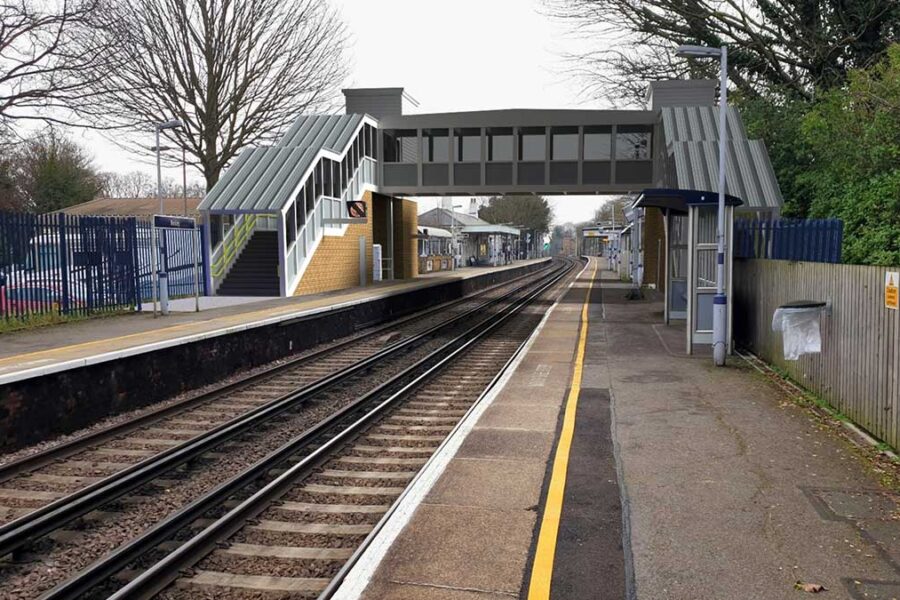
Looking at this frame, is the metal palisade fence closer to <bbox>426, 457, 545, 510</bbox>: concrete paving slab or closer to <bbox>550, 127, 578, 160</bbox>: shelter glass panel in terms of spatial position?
<bbox>426, 457, 545, 510</bbox>: concrete paving slab

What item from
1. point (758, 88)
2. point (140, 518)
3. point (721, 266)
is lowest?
point (140, 518)

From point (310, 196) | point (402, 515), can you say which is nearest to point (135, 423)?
point (402, 515)

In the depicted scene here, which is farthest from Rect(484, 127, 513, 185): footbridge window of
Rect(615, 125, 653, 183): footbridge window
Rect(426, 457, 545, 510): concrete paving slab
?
Rect(426, 457, 545, 510): concrete paving slab

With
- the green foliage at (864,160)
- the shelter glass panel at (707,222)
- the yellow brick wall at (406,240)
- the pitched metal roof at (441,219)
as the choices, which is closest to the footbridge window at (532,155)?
the yellow brick wall at (406,240)

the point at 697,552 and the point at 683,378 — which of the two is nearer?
the point at 697,552

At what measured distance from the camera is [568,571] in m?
4.07

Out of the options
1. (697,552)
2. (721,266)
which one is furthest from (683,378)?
(697,552)

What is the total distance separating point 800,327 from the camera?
8.29 m

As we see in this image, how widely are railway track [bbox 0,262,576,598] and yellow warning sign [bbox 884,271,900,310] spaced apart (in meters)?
4.88

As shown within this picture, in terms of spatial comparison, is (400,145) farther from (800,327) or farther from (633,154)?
(800,327)

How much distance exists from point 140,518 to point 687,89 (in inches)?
1055

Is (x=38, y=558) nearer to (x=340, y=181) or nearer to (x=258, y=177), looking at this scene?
(x=258, y=177)

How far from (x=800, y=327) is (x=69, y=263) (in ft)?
47.2

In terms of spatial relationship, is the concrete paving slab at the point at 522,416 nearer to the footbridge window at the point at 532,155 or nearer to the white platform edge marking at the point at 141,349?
the white platform edge marking at the point at 141,349
